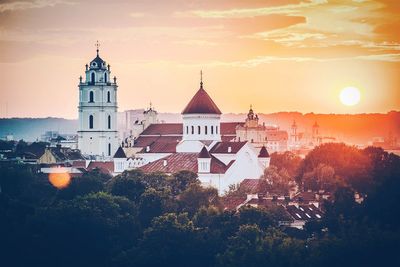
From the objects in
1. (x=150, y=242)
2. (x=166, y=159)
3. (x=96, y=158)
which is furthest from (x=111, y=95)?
(x=150, y=242)

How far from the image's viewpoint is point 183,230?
50312 millimetres

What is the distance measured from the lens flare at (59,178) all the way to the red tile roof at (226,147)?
312 inches

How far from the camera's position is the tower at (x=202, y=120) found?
7000 cm

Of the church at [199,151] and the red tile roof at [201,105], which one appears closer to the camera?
the church at [199,151]

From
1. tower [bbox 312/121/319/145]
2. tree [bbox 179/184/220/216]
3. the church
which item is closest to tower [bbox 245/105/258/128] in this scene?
the church

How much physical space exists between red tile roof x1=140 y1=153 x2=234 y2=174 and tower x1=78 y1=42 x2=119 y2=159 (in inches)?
741

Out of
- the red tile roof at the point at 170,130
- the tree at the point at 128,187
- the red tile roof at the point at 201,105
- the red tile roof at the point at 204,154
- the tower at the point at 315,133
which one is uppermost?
the tower at the point at 315,133

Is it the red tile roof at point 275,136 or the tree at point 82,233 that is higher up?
the red tile roof at point 275,136

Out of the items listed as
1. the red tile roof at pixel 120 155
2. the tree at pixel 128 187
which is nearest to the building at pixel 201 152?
the red tile roof at pixel 120 155

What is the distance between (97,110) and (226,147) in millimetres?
21540

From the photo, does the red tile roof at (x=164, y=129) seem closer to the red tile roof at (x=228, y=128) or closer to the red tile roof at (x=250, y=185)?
the red tile roof at (x=228, y=128)

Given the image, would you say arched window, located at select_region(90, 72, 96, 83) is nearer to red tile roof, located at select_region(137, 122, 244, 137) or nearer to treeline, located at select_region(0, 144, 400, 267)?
red tile roof, located at select_region(137, 122, 244, 137)

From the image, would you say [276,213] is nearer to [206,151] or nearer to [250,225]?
[250,225]

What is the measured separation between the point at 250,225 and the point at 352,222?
401cm
